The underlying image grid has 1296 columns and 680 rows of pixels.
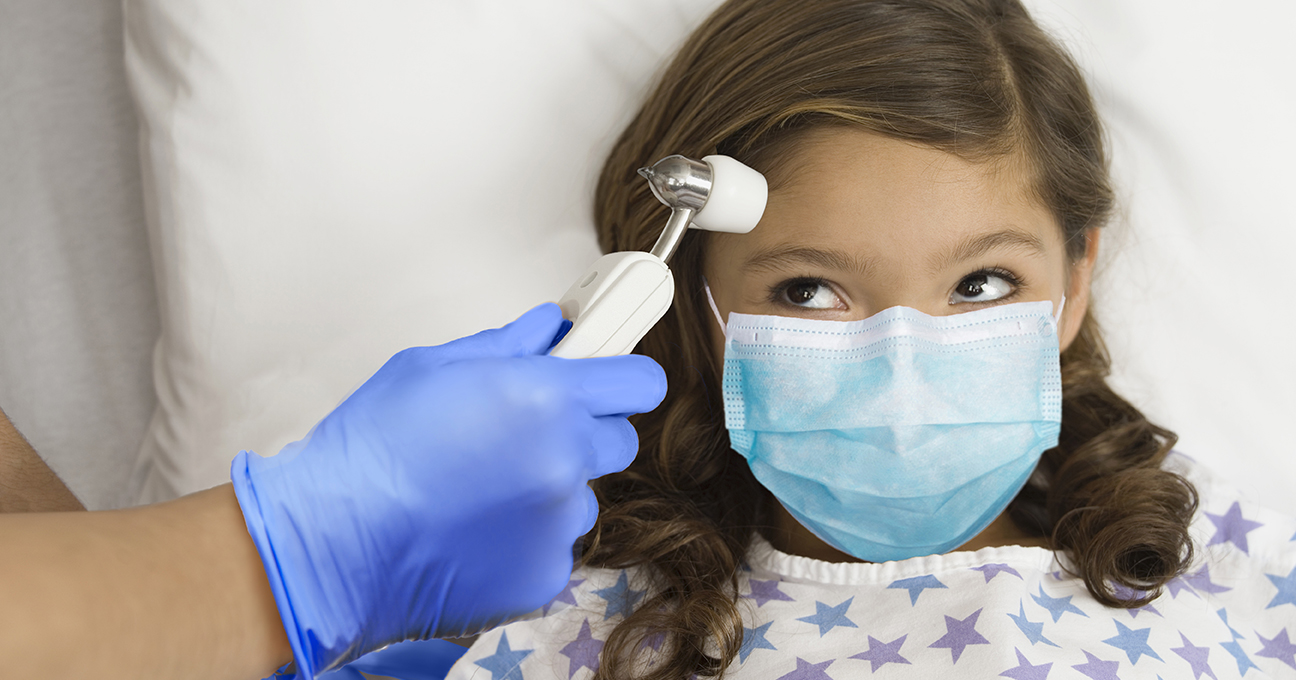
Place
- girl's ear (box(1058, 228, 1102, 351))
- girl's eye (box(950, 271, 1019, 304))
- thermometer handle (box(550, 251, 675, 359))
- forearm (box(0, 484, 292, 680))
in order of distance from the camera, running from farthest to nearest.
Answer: girl's ear (box(1058, 228, 1102, 351)), girl's eye (box(950, 271, 1019, 304)), thermometer handle (box(550, 251, 675, 359)), forearm (box(0, 484, 292, 680))

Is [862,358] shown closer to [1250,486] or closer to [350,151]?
[350,151]

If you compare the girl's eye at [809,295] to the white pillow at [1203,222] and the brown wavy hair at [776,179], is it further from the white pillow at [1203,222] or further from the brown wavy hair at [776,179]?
the white pillow at [1203,222]

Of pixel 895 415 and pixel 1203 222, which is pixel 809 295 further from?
pixel 1203 222

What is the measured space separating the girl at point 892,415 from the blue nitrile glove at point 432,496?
1.11 feet

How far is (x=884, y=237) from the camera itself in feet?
3.42

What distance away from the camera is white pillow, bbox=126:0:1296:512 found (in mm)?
1335

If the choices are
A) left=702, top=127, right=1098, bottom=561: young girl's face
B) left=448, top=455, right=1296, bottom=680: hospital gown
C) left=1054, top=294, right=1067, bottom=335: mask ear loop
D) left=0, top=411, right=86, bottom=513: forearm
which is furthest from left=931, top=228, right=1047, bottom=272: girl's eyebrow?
left=0, top=411, right=86, bottom=513: forearm

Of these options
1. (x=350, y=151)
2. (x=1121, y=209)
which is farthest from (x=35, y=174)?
(x=1121, y=209)

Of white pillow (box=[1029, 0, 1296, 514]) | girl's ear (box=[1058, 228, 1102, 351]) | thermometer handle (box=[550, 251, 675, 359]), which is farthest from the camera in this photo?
white pillow (box=[1029, 0, 1296, 514])

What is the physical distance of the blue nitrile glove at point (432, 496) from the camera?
2.41 feet

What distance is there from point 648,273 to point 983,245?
18.8 inches

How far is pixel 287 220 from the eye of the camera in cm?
136

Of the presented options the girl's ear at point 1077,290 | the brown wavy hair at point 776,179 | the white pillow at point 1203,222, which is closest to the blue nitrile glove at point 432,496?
the brown wavy hair at point 776,179

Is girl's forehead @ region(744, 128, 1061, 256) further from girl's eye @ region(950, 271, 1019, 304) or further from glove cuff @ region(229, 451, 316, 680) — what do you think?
glove cuff @ region(229, 451, 316, 680)
